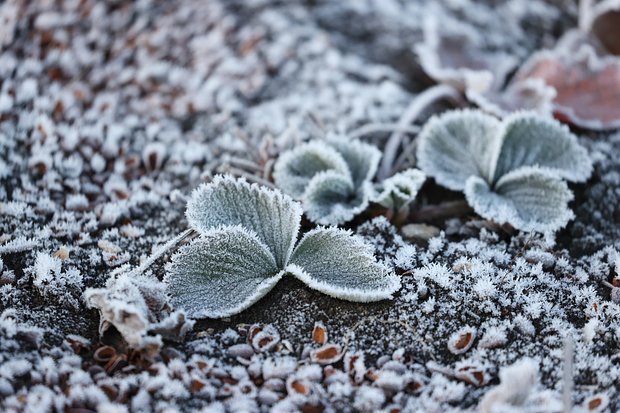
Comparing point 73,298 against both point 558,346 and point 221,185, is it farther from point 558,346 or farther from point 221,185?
point 558,346

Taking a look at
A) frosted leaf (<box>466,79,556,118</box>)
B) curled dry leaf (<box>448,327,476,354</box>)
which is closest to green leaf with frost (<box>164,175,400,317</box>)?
curled dry leaf (<box>448,327,476,354</box>)

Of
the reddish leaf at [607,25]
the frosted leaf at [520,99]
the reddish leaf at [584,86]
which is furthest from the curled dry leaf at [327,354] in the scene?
the reddish leaf at [607,25]

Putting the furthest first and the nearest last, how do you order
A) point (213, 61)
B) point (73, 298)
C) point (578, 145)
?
point (213, 61), point (578, 145), point (73, 298)

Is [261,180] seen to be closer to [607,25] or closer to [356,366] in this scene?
[356,366]

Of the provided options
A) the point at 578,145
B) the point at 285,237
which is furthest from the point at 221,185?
the point at 578,145

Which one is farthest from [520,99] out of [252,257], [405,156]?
[252,257]

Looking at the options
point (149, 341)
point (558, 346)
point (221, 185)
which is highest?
point (221, 185)

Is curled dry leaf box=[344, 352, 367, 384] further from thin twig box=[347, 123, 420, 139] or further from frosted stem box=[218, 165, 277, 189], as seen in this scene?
thin twig box=[347, 123, 420, 139]

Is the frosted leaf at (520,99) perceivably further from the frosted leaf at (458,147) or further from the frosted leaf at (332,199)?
the frosted leaf at (332,199)
